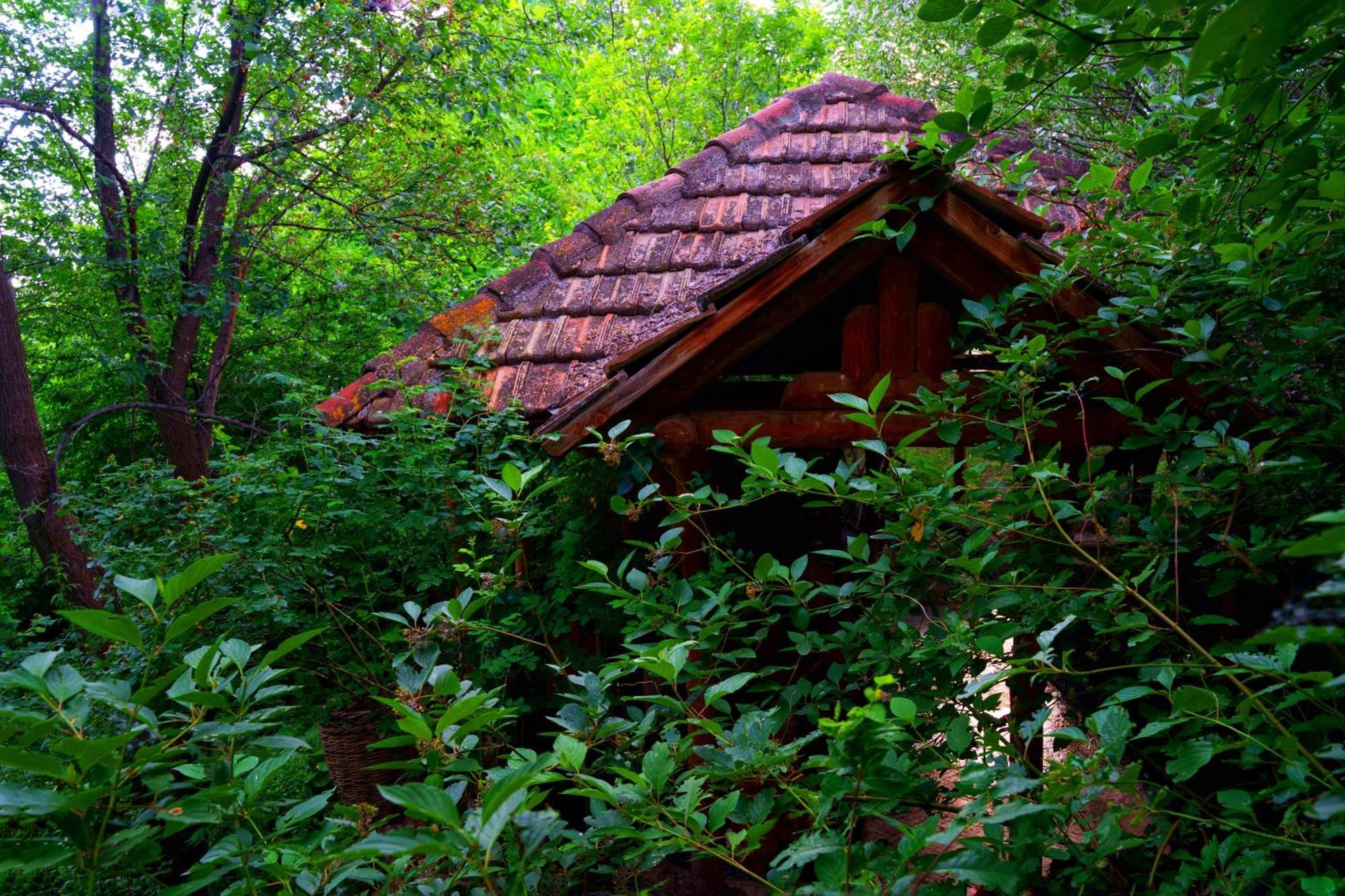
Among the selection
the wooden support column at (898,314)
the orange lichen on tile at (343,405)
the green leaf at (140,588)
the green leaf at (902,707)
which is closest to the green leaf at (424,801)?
the green leaf at (140,588)

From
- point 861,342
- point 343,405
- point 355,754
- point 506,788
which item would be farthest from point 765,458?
point 355,754

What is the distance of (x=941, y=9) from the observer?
5.33 feet

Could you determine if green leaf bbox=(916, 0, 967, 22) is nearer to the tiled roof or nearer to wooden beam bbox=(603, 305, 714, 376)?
wooden beam bbox=(603, 305, 714, 376)

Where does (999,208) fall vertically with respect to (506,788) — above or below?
above

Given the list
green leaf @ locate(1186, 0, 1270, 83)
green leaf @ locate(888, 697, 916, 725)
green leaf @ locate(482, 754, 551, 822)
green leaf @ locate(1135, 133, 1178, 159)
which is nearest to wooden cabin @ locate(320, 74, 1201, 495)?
green leaf @ locate(1135, 133, 1178, 159)

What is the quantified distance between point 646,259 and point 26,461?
262 inches

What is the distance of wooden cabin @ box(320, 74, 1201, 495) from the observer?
9.32ft

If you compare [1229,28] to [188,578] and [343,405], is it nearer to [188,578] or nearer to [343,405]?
[188,578]

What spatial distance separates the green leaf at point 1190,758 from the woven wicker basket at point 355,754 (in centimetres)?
369

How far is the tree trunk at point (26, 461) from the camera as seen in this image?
740 cm

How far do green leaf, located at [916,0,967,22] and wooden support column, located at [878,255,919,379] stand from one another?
150cm

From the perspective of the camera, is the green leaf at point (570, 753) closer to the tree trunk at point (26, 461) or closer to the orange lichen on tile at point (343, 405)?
the orange lichen on tile at point (343, 405)

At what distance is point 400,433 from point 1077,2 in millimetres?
3110

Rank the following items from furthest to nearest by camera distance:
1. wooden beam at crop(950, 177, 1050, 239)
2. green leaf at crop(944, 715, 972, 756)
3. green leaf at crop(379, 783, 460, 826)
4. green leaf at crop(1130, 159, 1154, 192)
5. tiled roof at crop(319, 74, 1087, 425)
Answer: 1. tiled roof at crop(319, 74, 1087, 425)
2. wooden beam at crop(950, 177, 1050, 239)
3. green leaf at crop(1130, 159, 1154, 192)
4. green leaf at crop(944, 715, 972, 756)
5. green leaf at crop(379, 783, 460, 826)
